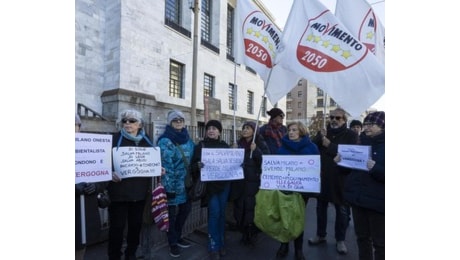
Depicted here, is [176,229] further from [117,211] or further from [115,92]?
[115,92]

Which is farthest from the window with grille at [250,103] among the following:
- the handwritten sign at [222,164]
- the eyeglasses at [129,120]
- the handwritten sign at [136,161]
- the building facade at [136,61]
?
the eyeglasses at [129,120]

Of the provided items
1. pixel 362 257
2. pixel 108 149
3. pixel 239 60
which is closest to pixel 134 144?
pixel 108 149

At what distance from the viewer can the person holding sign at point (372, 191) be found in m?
2.55

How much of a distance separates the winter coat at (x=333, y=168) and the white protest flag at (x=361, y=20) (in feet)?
7.36

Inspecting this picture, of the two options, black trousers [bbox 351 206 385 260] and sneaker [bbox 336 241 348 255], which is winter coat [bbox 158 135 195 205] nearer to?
black trousers [bbox 351 206 385 260]

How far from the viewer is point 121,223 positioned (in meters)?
2.97

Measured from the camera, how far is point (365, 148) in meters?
2.76

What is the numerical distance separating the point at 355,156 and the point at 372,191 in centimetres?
45

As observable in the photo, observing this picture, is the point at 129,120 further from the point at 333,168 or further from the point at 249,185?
the point at 333,168

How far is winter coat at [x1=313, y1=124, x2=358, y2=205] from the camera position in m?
3.67

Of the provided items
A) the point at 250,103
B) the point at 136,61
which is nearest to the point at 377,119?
the point at 136,61

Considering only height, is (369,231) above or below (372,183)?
below

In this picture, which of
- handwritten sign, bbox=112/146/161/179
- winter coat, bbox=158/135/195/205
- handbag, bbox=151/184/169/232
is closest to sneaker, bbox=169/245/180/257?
handbag, bbox=151/184/169/232

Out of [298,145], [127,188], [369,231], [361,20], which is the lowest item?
[369,231]
